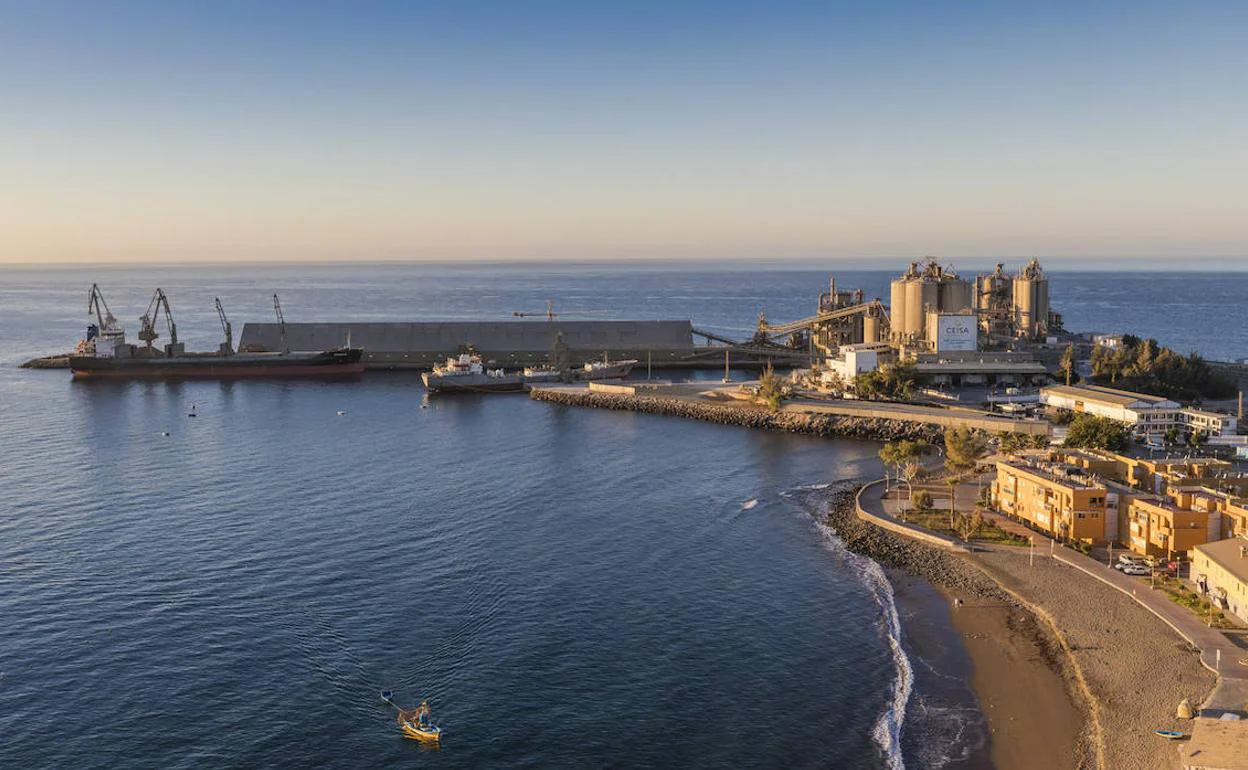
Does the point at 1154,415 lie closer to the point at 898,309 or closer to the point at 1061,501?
the point at 1061,501

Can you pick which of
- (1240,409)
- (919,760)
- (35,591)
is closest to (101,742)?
(35,591)

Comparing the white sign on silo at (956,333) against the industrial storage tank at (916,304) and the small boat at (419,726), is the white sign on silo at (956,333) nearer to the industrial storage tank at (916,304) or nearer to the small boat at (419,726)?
the industrial storage tank at (916,304)

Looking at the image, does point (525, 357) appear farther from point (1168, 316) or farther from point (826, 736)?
point (1168, 316)

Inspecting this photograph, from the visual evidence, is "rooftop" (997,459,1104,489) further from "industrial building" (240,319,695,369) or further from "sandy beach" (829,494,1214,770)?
"industrial building" (240,319,695,369)

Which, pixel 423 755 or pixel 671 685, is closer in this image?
pixel 423 755

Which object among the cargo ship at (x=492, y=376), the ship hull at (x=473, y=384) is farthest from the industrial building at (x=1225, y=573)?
the ship hull at (x=473, y=384)

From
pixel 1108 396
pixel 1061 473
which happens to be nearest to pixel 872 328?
pixel 1108 396
